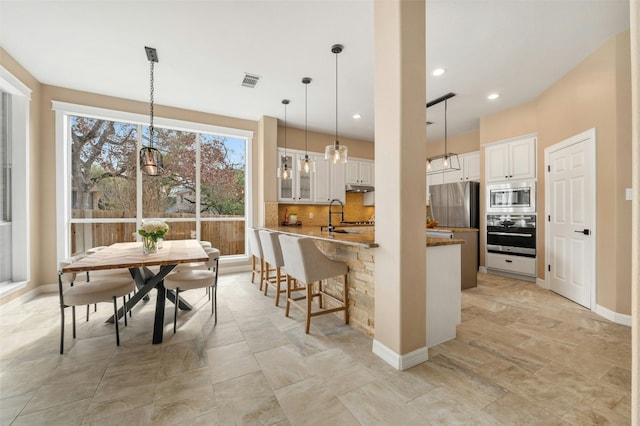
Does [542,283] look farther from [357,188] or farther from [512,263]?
[357,188]

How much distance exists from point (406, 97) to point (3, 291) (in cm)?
480

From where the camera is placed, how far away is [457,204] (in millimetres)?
5344

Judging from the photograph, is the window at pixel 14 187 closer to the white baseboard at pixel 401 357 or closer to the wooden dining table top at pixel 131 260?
the wooden dining table top at pixel 131 260

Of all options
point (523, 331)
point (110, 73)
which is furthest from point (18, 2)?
point (523, 331)

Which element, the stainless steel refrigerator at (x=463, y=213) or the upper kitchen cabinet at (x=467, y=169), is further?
the upper kitchen cabinet at (x=467, y=169)

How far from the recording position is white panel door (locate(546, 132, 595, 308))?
319cm

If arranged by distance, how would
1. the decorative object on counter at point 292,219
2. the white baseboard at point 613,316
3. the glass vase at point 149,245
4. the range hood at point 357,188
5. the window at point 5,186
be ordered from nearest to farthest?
1. the white baseboard at point 613,316
2. the glass vase at point 149,245
3. the window at point 5,186
4. the decorative object on counter at point 292,219
5. the range hood at point 357,188

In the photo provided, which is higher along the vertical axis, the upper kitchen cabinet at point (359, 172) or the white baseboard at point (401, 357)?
the upper kitchen cabinet at point (359, 172)

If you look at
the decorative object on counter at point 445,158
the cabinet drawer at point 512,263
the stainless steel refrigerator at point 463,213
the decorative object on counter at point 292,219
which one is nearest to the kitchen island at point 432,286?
the stainless steel refrigerator at point 463,213

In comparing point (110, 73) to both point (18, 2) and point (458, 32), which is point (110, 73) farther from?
point (458, 32)

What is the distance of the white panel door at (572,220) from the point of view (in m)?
3.19

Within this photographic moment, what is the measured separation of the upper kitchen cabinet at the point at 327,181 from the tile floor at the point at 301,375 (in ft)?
10.7

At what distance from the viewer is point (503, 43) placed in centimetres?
290

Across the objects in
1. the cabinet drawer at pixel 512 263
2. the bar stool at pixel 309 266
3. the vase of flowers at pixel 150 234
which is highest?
the vase of flowers at pixel 150 234
